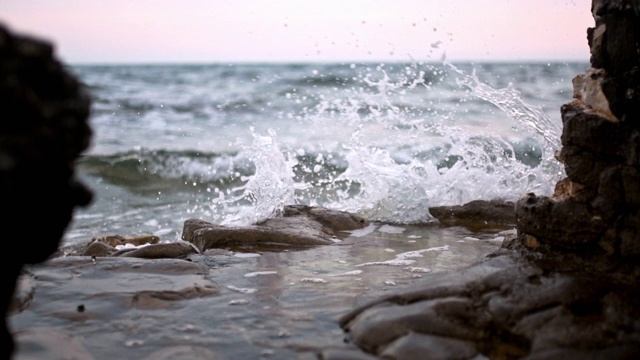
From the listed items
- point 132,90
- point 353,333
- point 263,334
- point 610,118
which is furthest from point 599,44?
point 132,90

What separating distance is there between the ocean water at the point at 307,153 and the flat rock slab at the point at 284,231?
1.26 ft

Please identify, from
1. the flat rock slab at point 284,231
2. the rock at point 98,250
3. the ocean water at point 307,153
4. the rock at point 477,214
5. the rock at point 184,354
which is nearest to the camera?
the rock at point 184,354

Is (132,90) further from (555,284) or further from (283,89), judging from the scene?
(555,284)

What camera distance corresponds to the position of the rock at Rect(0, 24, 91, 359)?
5.56 feet

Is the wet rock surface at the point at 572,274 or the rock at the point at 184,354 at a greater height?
the wet rock surface at the point at 572,274

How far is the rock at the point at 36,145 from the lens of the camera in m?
1.69

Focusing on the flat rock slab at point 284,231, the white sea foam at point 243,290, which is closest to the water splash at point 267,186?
the flat rock slab at point 284,231

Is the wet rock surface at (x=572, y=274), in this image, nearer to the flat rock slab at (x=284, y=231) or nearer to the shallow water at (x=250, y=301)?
the shallow water at (x=250, y=301)

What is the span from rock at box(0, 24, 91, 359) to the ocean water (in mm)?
1219

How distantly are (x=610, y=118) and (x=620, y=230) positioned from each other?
488 millimetres

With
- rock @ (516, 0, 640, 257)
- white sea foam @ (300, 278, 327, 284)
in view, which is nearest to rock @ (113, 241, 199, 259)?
white sea foam @ (300, 278, 327, 284)

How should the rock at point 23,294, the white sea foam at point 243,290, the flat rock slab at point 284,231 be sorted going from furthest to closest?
1. the flat rock slab at point 284,231
2. the white sea foam at point 243,290
3. the rock at point 23,294

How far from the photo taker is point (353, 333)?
2951 millimetres

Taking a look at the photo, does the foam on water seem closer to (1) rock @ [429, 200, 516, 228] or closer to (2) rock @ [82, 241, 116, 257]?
(1) rock @ [429, 200, 516, 228]
